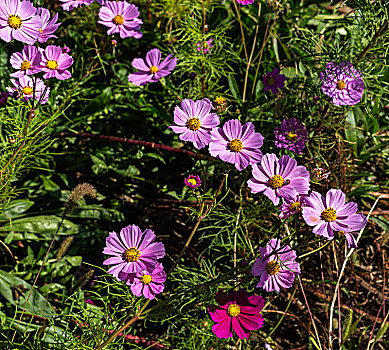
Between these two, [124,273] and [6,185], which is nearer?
[124,273]

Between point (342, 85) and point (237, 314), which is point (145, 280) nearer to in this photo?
point (237, 314)

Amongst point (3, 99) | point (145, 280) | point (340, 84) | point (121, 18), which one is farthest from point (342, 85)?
point (3, 99)

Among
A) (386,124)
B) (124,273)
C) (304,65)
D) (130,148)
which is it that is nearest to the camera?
(124,273)

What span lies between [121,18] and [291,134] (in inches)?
33.5

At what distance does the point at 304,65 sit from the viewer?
2061 mm

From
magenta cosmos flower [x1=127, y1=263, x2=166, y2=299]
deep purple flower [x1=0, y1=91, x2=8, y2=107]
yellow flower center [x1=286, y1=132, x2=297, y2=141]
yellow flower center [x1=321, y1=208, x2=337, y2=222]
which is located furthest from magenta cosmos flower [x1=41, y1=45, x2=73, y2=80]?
yellow flower center [x1=321, y1=208, x2=337, y2=222]

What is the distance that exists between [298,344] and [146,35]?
1627mm

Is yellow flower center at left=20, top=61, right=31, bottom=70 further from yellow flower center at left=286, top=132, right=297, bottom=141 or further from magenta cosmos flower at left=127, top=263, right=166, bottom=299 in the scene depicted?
yellow flower center at left=286, top=132, right=297, bottom=141

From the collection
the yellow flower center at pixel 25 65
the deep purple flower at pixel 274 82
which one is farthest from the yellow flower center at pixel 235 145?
the yellow flower center at pixel 25 65

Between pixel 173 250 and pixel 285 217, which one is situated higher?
pixel 173 250

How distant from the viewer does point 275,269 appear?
1.15 m

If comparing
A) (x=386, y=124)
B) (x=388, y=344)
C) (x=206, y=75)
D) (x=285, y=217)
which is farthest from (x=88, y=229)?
(x=386, y=124)

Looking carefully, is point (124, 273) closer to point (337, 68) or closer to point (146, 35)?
point (337, 68)

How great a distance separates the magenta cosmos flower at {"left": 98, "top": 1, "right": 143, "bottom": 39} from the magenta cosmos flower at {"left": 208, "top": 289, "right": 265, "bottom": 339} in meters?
1.11
